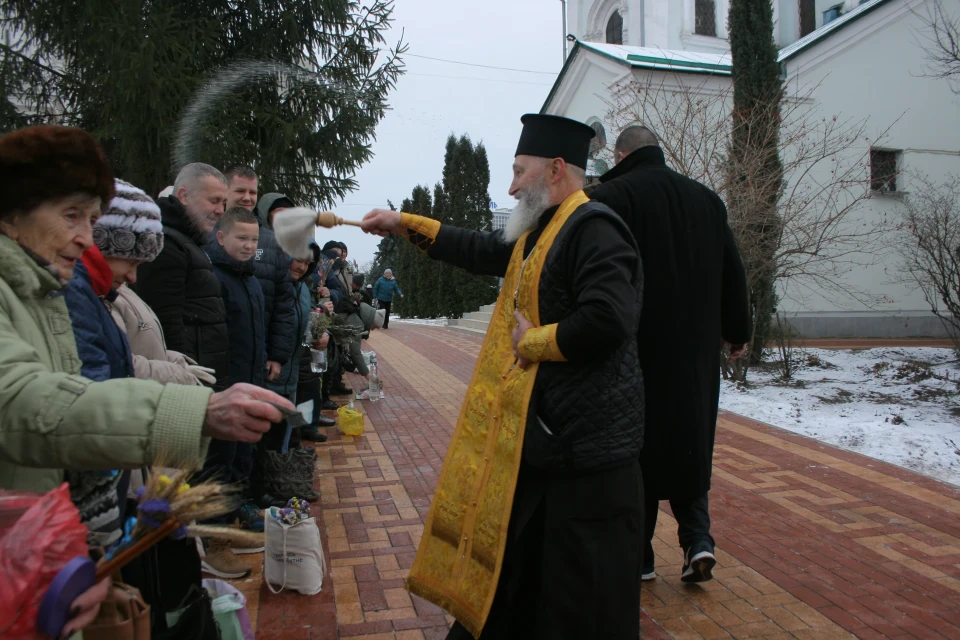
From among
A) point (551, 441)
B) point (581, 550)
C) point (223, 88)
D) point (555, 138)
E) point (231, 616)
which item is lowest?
A: point (231, 616)

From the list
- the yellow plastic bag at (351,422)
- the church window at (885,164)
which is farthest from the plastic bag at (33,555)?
the church window at (885,164)

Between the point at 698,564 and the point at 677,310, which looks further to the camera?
the point at 698,564

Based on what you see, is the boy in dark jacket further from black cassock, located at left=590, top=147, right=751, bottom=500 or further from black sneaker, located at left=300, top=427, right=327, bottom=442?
black sneaker, located at left=300, top=427, right=327, bottom=442

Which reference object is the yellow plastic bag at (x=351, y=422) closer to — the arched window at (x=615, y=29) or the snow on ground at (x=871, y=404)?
the snow on ground at (x=871, y=404)

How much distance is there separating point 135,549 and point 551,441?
136 centimetres

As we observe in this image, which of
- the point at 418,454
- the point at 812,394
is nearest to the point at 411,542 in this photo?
→ the point at 418,454

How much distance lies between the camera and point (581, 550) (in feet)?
7.90

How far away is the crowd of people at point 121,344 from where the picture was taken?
4.48ft

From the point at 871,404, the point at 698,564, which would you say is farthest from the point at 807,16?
the point at 698,564

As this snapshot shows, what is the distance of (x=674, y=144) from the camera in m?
10.4

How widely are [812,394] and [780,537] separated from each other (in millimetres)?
4731

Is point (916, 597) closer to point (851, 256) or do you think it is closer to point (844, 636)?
point (844, 636)

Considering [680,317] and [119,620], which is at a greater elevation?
[680,317]

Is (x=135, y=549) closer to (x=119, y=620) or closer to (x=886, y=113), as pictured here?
(x=119, y=620)
